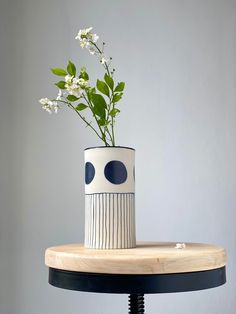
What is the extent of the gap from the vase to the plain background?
2.05 ft

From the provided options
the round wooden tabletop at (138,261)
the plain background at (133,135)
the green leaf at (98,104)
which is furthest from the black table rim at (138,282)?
the plain background at (133,135)

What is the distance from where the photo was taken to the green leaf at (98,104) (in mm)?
1181

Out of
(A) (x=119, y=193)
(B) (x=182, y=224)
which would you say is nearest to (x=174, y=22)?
(B) (x=182, y=224)

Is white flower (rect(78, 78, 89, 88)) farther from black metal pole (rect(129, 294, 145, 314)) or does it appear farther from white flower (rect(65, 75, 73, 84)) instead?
black metal pole (rect(129, 294, 145, 314))

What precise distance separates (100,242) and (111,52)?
100 centimetres

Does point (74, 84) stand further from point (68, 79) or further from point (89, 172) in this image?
point (89, 172)

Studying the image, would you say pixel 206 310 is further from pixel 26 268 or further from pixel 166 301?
pixel 26 268

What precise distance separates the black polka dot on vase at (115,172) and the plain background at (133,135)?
64 centimetres

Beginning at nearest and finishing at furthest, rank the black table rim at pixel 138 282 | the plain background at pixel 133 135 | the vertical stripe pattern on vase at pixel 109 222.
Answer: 1. the black table rim at pixel 138 282
2. the vertical stripe pattern on vase at pixel 109 222
3. the plain background at pixel 133 135

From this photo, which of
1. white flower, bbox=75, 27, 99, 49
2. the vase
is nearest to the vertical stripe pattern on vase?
the vase

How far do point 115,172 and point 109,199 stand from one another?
0.07 m

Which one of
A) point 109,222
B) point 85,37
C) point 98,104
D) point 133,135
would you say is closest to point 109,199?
point 109,222

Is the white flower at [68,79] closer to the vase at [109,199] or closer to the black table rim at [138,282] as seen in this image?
the vase at [109,199]

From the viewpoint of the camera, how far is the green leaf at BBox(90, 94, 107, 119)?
3.87ft
